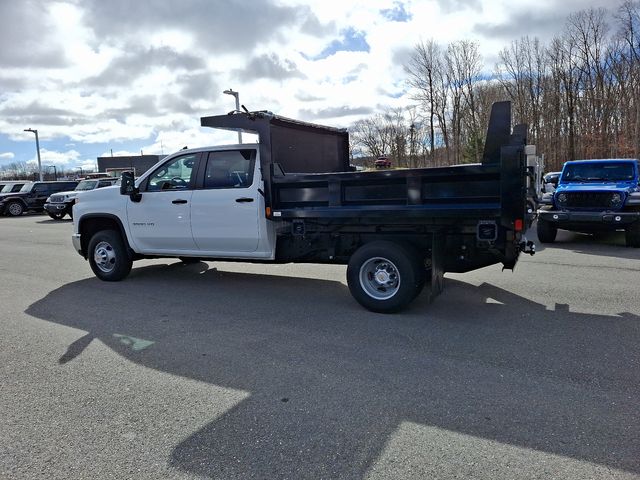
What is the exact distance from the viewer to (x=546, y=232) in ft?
36.5

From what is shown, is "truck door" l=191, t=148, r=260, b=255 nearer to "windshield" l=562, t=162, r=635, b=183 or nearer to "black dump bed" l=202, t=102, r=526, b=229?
"black dump bed" l=202, t=102, r=526, b=229

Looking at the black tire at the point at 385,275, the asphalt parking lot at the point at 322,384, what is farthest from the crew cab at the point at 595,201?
the black tire at the point at 385,275

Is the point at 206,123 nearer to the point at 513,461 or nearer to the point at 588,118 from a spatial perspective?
the point at 513,461

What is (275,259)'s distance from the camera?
6.62m

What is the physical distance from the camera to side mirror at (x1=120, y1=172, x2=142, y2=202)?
725cm

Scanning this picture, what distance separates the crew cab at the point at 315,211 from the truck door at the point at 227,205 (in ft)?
0.05

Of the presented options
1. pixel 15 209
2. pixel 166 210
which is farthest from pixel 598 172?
pixel 15 209

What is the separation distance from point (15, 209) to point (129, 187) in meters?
24.9

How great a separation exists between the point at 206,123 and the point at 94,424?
14.0ft

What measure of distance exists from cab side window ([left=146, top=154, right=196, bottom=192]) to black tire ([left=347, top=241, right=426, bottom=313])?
112 inches

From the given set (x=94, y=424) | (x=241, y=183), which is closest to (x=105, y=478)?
(x=94, y=424)

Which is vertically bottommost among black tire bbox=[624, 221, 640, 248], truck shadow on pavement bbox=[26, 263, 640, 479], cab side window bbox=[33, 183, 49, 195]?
truck shadow on pavement bbox=[26, 263, 640, 479]

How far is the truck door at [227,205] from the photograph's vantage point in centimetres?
645

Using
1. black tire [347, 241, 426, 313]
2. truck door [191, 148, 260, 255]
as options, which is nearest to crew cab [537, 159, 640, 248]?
black tire [347, 241, 426, 313]
